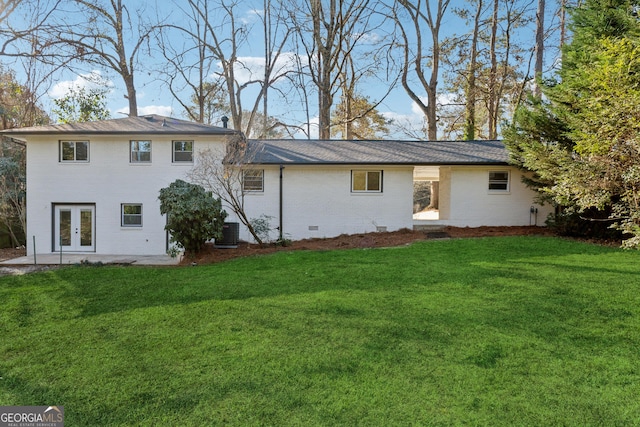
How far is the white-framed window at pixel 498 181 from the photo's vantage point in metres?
13.9

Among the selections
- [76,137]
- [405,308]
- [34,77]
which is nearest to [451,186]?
[405,308]

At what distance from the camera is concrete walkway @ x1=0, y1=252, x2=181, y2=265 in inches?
443

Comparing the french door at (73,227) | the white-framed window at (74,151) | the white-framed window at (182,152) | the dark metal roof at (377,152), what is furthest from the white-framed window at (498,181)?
the white-framed window at (74,151)

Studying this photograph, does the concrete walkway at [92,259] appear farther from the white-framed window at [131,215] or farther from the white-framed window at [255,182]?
the white-framed window at [255,182]

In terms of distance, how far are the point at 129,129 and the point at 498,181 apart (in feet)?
48.2

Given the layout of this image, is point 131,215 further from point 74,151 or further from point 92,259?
point 74,151

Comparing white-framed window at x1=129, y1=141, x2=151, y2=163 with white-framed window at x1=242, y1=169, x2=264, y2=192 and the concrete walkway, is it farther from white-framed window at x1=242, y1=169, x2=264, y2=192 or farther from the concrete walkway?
white-framed window at x1=242, y1=169, x2=264, y2=192

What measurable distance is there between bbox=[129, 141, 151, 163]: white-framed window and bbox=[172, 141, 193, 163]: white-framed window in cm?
101

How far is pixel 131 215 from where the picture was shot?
13.4 meters

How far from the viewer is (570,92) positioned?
394 inches

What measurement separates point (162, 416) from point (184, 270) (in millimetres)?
6431

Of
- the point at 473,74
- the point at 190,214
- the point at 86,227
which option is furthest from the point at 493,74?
the point at 86,227

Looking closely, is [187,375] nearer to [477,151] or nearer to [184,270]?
[184,270]

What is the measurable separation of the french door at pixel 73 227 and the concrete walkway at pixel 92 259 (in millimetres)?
458
